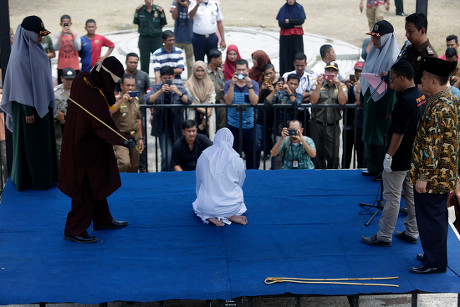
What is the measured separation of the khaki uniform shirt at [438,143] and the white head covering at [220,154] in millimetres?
2004

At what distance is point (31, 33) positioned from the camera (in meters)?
7.74

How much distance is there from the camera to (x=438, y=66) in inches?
233

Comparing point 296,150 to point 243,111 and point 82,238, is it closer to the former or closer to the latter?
point 243,111

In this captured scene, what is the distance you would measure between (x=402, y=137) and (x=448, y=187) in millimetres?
606

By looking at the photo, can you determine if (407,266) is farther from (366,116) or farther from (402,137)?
(366,116)

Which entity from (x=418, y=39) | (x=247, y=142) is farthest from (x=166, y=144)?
(x=418, y=39)

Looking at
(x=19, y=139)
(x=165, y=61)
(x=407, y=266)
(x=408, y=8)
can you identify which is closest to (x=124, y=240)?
(x=19, y=139)

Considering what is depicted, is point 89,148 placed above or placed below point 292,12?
below

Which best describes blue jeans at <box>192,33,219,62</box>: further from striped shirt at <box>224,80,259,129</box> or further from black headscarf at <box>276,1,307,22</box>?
striped shirt at <box>224,80,259,129</box>

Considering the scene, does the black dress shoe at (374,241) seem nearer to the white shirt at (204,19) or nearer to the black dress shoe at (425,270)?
the black dress shoe at (425,270)

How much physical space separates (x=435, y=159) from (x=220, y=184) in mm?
2214

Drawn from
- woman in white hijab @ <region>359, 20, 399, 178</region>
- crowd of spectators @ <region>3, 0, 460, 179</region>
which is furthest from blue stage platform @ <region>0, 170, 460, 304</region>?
crowd of spectators @ <region>3, 0, 460, 179</region>

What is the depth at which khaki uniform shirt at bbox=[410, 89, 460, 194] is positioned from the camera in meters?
5.95

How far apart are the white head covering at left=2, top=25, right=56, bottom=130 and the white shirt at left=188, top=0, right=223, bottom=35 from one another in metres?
6.10
